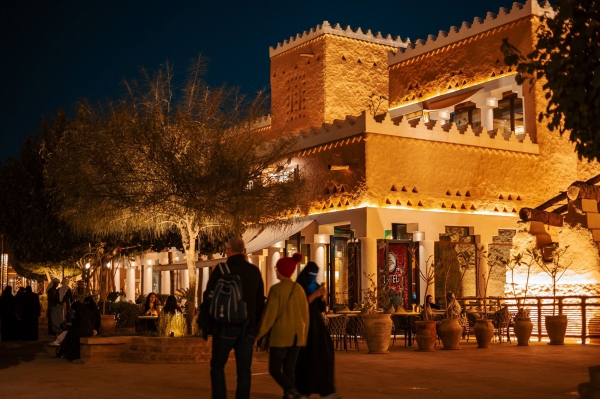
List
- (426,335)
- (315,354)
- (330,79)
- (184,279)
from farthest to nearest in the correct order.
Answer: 1. (184,279)
2. (330,79)
3. (426,335)
4. (315,354)

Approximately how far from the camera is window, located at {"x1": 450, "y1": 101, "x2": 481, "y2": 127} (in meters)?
25.2

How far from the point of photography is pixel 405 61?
27.5 metres

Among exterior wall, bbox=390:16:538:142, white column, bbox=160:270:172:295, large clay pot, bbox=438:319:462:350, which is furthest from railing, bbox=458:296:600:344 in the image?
white column, bbox=160:270:172:295

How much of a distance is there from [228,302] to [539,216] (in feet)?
44.0

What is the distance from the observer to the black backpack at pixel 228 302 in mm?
7449

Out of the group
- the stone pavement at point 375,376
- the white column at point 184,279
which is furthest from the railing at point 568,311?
the white column at point 184,279

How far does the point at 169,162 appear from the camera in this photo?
50.0 feet

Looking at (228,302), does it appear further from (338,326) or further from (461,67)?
(461,67)

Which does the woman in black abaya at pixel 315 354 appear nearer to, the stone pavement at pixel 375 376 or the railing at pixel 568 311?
the stone pavement at pixel 375 376

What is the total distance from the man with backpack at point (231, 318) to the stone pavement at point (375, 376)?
6.18 ft

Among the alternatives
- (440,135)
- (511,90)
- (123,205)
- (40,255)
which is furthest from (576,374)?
(40,255)

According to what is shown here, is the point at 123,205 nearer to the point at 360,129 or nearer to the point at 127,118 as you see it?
the point at 127,118

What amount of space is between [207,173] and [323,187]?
6.87 metres

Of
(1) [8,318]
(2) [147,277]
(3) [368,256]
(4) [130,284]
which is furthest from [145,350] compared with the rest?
(4) [130,284]
